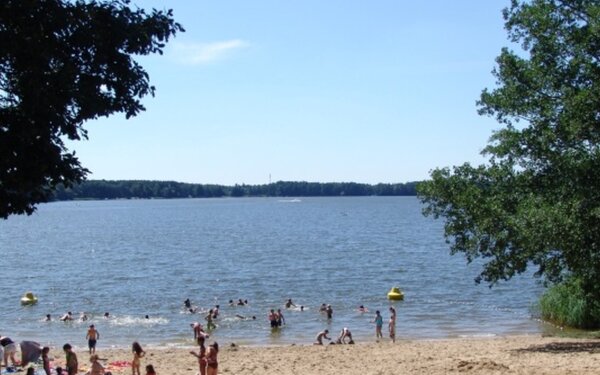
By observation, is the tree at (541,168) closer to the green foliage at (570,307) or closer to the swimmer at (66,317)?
the green foliage at (570,307)

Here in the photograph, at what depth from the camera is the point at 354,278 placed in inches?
2276

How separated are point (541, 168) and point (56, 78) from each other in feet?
53.7

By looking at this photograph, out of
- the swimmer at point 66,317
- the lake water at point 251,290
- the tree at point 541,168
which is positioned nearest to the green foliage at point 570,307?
the lake water at point 251,290

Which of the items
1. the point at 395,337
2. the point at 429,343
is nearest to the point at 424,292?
the point at 395,337

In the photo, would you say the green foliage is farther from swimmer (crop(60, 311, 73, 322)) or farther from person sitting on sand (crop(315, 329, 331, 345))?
swimmer (crop(60, 311, 73, 322))

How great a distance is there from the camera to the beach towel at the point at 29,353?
23.9 m

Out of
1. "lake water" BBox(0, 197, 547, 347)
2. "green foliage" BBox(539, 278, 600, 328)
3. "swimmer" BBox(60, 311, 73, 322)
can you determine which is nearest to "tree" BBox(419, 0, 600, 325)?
"green foliage" BBox(539, 278, 600, 328)

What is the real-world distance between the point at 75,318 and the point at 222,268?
26333 millimetres

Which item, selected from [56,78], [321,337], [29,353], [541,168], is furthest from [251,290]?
[56,78]

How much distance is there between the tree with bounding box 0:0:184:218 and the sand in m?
13.5

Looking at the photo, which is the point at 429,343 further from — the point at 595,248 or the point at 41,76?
the point at 41,76

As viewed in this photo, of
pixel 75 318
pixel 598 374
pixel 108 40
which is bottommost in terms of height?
pixel 75 318

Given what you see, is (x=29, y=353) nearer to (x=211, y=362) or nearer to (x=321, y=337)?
(x=211, y=362)

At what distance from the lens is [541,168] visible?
73.5ft
